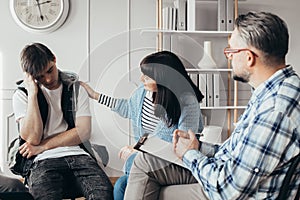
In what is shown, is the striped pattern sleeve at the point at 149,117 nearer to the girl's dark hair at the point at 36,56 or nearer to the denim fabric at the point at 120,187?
the denim fabric at the point at 120,187

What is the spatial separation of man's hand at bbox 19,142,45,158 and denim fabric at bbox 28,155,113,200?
0.07 metres

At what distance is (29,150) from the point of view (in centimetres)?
261

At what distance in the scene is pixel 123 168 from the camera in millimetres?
2305

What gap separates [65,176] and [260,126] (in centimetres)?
147

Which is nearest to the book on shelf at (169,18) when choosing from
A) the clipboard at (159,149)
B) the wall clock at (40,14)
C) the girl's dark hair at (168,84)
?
the wall clock at (40,14)

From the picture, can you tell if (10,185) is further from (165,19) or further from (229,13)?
(229,13)

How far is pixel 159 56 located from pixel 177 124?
325 millimetres

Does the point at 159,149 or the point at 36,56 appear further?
the point at 36,56

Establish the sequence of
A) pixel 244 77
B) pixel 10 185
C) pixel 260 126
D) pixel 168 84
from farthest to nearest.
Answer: pixel 168 84 < pixel 10 185 < pixel 244 77 < pixel 260 126

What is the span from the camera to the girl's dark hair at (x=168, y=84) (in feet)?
7.16

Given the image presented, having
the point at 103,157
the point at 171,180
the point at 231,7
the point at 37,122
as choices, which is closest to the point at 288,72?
the point at 171,180

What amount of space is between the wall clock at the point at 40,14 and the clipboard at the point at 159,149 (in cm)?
277

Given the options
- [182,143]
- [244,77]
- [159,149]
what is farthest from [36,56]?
[244,77]

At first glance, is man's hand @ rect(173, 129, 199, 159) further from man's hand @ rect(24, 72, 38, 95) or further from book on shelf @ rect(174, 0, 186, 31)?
book on shelf @ rect(174, 0, 186, 31)
